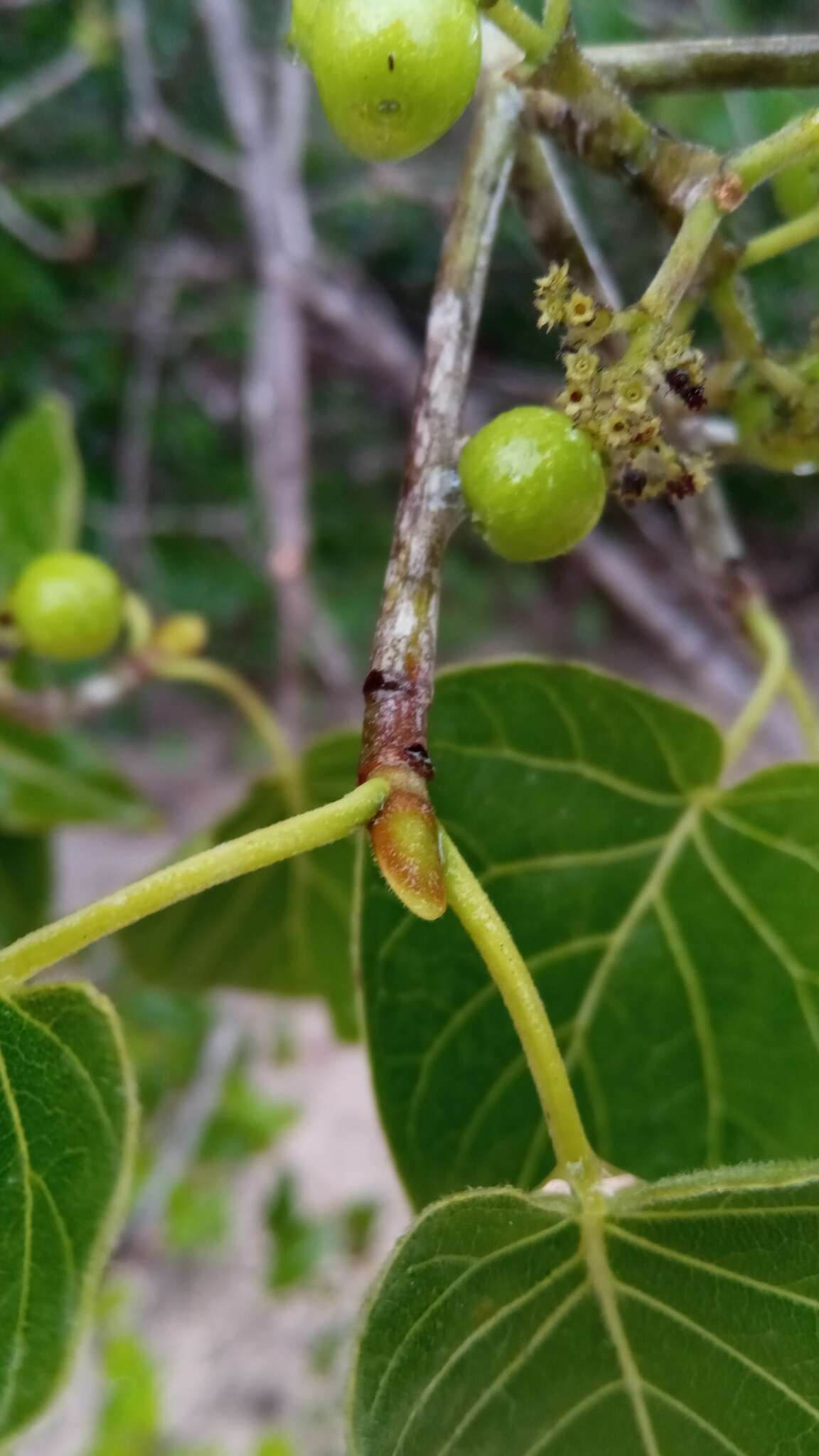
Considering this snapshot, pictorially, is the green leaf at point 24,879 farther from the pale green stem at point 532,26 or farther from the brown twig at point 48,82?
the brown twig at point 48,82

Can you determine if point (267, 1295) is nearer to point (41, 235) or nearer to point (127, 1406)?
point (127, 1406)

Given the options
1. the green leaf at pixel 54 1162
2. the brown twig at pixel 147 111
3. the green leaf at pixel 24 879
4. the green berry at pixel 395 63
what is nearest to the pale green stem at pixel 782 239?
the green berry at pixel 395 63

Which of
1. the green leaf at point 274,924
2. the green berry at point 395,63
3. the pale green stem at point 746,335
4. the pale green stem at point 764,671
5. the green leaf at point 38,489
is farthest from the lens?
the green leaf at point 38,489

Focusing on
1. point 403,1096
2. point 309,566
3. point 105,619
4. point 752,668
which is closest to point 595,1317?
point 403,1096

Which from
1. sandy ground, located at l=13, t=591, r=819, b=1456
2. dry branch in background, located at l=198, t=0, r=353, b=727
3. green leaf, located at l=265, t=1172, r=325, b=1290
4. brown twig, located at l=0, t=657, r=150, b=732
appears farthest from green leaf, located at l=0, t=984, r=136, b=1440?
green leaf, located at l=265, t=1172, r=325, b=1290

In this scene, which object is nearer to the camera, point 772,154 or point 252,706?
point 772,154

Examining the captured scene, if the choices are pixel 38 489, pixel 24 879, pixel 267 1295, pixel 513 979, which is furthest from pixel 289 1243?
pixel 513 979
